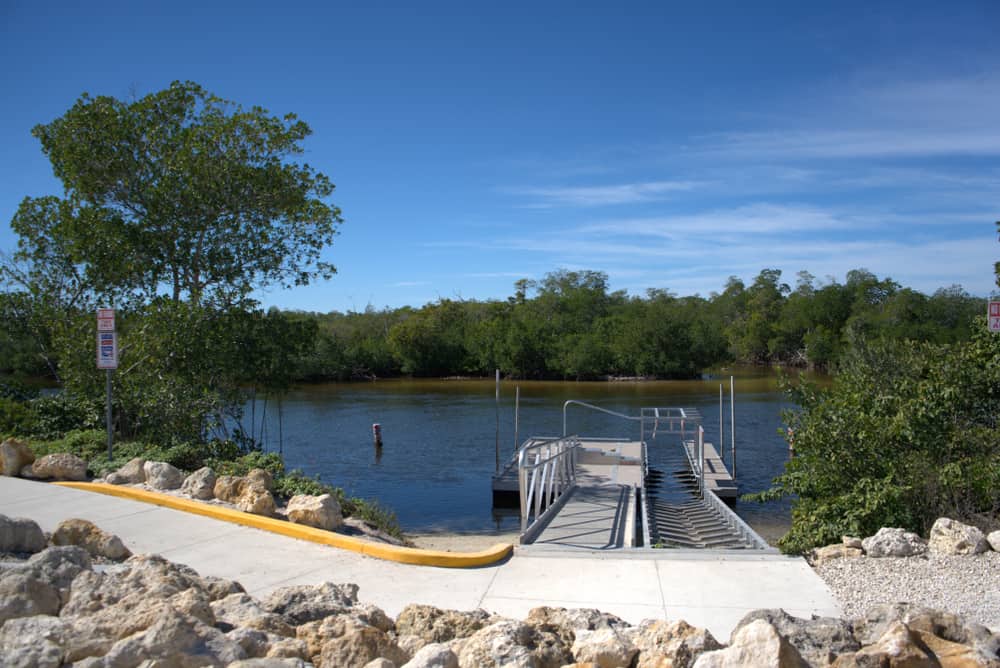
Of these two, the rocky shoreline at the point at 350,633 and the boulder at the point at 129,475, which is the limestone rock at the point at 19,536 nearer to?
the rocky shoreline at the point at 350,633

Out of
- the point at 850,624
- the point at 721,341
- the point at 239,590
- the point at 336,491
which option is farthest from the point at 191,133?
the point at 721,341

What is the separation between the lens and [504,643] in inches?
161

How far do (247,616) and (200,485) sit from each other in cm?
519

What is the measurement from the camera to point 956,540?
6902 mm

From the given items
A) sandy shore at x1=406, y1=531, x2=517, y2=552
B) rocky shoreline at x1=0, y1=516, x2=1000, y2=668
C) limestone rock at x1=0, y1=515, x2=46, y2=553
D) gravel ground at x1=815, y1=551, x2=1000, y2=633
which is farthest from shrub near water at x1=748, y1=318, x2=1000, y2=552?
limestone rock at x1=0, y1=515, x2=46, y2=553

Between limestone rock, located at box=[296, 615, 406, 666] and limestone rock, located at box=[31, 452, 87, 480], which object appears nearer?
limestone rock, located at box=[296, 615, 406, 666]

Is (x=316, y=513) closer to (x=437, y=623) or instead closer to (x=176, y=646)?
(x=437, y=623)

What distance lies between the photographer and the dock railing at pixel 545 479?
9891mm

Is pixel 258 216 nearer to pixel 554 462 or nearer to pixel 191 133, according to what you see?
pixel 191 133

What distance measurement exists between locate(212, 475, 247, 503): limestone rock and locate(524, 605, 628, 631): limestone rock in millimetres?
5258

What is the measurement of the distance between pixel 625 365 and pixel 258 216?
2358 inches

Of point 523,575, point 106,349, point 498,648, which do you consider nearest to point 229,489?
point 106,349

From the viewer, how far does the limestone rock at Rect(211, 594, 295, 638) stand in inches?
173

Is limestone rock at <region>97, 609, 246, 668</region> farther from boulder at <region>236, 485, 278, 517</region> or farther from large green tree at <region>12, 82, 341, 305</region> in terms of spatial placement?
large green tree at <region>12, 82, 341, 305</region>
